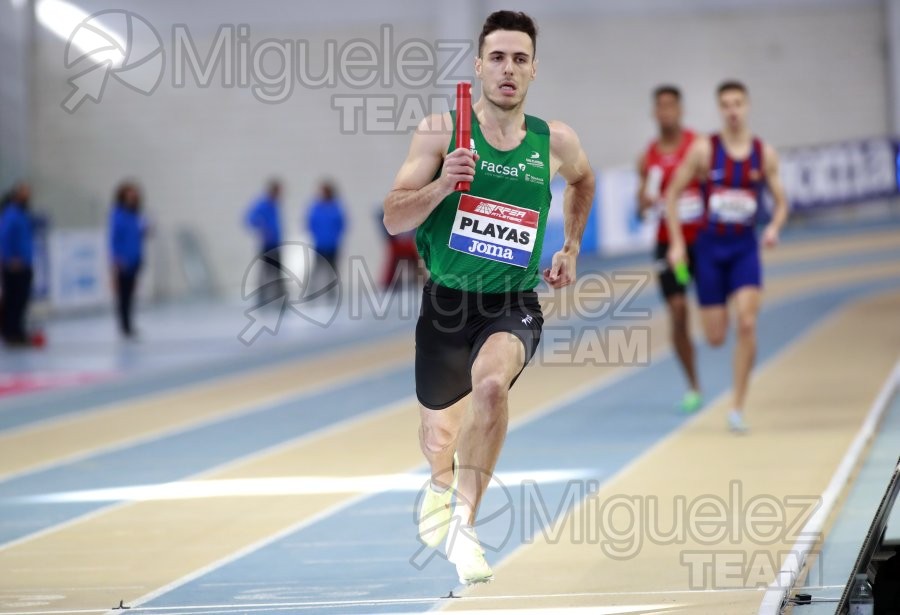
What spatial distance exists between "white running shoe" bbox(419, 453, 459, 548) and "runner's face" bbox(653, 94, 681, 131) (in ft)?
16.2

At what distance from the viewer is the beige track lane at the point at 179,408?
9281mm

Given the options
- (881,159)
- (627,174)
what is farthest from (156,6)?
(881,159)

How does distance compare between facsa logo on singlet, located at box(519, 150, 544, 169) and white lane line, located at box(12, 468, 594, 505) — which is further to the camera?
white lane line, located at box(12, 468, 594, 505)

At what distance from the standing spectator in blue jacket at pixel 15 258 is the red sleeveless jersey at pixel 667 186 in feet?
30.2

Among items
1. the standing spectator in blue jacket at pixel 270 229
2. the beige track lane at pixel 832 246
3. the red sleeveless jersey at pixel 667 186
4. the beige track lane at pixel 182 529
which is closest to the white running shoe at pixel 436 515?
the beige track lane at pixel 182 529

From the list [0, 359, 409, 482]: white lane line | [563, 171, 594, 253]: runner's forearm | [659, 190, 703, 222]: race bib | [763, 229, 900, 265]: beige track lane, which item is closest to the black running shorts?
[563, 171, 594, 253]: runner's forearm

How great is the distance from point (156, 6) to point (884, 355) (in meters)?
18.7

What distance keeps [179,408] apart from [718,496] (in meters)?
5.73

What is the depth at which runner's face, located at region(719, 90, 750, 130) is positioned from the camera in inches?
333

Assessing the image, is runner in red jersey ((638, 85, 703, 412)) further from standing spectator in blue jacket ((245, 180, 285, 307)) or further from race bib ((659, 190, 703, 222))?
standing spectator in blue jacket ((245, 180, 285, 307))

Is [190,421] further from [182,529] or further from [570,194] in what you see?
[570,194]

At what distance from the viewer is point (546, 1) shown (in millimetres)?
27797

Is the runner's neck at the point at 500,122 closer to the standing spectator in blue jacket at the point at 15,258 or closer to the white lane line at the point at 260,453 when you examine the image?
the white lane line at the point at 260,453

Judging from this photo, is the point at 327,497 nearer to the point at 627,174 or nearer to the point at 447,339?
the point at 447,339
